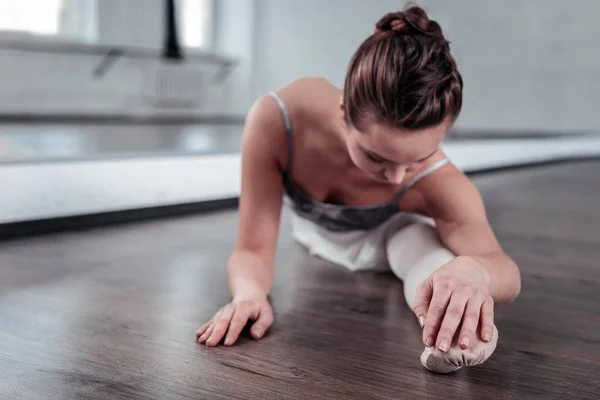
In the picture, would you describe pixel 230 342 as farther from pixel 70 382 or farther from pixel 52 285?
pixel 52 285

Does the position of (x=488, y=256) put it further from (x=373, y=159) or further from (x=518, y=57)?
(x=518, y=57)

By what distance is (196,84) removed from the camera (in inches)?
217

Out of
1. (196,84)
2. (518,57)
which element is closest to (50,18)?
(196,84)

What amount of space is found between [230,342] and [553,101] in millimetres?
3685

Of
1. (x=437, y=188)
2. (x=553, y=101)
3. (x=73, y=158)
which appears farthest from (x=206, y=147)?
(x=553, y=101)

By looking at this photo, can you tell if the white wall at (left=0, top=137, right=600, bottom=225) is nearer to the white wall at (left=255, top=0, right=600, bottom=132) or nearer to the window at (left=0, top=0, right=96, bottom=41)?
the white wall at (left=255, top=0, right=600, bottom=132)

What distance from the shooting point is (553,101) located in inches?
162

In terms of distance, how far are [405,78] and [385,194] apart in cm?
41

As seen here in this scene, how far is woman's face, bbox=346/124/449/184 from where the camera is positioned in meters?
0.86

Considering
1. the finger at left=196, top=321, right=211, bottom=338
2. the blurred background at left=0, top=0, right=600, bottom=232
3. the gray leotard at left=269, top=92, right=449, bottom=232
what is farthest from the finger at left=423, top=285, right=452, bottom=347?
the blurred background at left=0, top=0, right=600, bottom=232

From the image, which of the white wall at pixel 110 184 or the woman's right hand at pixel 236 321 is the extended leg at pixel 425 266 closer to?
the woman's right hand at pixel 236 321

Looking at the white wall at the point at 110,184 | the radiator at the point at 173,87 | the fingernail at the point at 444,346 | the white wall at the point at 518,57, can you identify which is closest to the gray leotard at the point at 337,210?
the fingernail at the point at 444,346

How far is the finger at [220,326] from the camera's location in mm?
896

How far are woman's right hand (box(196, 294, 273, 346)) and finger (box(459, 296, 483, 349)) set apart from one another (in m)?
0.30
